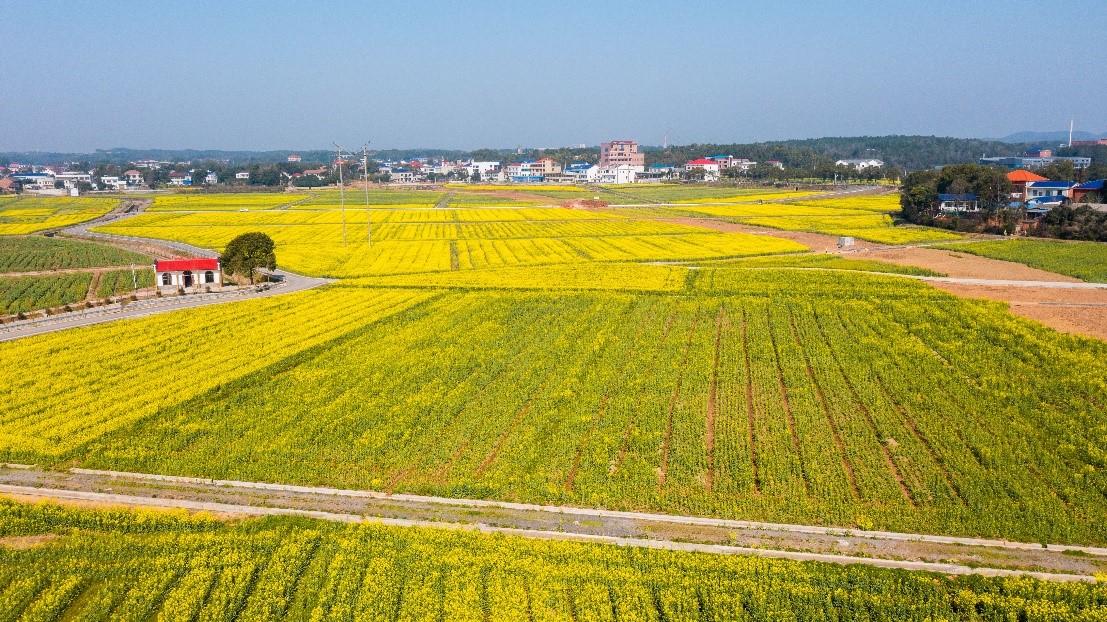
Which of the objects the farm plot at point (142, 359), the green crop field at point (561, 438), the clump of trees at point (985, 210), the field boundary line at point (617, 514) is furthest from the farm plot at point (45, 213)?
the clump of trees at point (985, 210)

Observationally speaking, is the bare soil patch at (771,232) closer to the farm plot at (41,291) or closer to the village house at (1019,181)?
the village house at (1019,181)

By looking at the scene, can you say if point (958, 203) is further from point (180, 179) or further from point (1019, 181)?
point (180, 179)

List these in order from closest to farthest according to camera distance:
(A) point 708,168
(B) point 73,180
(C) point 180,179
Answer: (B) point 73,180, (A) point 708,168, (C) point 180,179

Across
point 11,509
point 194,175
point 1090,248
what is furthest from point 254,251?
point 194,175

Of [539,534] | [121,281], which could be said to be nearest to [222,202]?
[121,281]

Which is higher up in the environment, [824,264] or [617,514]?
[824,264]

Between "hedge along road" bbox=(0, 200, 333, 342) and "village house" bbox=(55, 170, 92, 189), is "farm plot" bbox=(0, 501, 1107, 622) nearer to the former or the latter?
"hedge along road" bbox=(0, 200, 333, 342)
